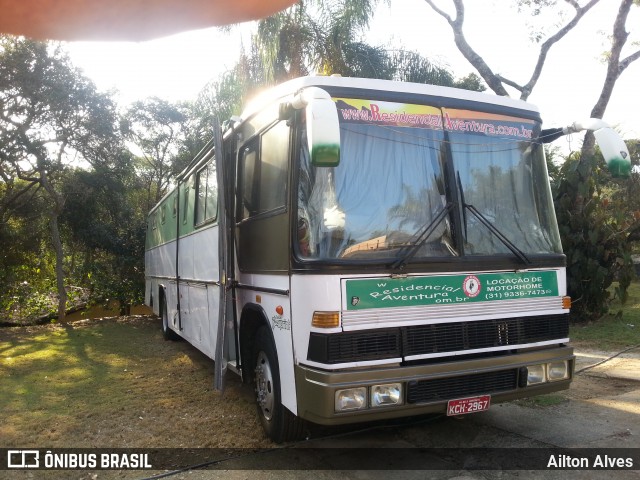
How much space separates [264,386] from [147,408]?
197 cm

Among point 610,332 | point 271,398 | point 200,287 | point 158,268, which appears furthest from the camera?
point 158,268

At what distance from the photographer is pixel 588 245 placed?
414 inches

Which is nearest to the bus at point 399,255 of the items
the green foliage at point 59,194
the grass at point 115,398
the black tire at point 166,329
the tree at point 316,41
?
the grass at point 115,398

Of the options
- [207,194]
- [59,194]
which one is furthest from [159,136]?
[207,194]

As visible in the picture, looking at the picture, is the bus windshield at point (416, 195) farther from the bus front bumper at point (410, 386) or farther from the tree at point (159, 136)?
the tree at point (159, 136)

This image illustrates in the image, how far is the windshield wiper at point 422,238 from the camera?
4.05m

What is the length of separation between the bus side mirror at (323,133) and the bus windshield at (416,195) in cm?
71

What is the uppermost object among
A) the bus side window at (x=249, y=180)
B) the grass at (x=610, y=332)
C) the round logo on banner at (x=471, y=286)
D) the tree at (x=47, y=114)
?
the tree at (x=47, y=114)

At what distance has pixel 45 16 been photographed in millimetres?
731

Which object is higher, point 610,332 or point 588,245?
point 588,245

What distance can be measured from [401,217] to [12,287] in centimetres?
1546

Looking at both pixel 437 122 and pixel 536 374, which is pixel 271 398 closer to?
pixel 536 374

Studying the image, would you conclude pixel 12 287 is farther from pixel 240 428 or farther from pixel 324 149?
pixel 324 149

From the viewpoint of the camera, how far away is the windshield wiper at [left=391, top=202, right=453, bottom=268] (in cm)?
405
